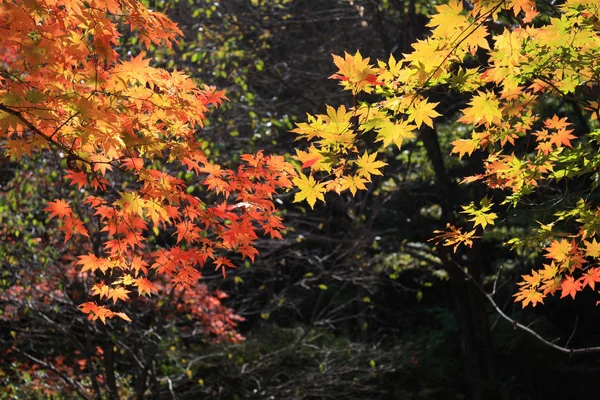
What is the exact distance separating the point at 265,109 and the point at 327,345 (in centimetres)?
299

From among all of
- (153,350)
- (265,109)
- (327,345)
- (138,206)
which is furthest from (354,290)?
(138,206)

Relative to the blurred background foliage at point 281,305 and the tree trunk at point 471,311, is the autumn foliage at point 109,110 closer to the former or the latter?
the blurred background foliage at point 281,305

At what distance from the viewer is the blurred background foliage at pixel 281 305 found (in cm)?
668

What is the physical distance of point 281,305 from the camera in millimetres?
7914

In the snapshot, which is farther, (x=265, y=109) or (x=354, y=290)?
(x=354, y=290)

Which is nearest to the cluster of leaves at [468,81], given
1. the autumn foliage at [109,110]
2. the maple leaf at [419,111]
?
the maple leaf at [419,111]

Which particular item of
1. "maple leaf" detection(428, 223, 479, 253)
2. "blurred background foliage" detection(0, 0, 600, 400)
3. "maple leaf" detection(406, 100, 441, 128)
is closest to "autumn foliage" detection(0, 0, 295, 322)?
"maple leaf" detection(428, 223, 479, 253)

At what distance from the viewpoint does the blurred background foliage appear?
21.9 feet

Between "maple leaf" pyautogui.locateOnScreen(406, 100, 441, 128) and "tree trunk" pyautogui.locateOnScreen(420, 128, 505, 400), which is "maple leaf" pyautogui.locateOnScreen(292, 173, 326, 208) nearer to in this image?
"maple leaf" pyautogui.locateOnScreen(406, 100, 441, 128)

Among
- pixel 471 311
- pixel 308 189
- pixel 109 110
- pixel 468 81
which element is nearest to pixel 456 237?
pixel 468 81

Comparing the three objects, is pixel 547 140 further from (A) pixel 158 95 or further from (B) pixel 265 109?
(B) pixel 265 109

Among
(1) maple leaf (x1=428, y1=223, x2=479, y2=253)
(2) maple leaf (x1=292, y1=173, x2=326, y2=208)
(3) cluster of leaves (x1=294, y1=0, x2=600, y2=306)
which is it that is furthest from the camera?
(1) maple leaf (x1=428, y1=223, x2=479, y2=253)

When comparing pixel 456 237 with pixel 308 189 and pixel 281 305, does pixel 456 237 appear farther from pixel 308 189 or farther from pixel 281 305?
pixel 281 305

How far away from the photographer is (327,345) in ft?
26.7
